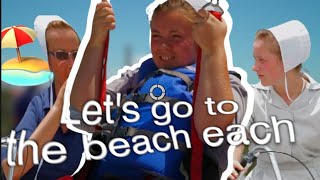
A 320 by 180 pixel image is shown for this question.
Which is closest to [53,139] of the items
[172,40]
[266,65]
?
[172,40]

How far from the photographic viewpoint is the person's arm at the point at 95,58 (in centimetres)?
147

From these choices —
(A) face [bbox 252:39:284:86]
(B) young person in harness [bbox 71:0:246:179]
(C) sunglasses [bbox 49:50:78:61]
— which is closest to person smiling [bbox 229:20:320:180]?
(A) face [bbox 252:39:284:86]

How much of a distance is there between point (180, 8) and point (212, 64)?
7.7 inches

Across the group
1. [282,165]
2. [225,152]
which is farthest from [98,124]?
[282,165]

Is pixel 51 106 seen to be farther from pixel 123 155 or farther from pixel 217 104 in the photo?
pixel 217 104

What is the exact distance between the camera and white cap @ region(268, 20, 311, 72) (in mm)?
1504

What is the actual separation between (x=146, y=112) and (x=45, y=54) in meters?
0.36

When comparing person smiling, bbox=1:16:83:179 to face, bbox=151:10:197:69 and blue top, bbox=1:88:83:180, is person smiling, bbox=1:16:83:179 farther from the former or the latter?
face, bbox=151:10:197:69

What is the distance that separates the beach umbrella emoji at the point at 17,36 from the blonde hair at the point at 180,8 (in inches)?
15.1

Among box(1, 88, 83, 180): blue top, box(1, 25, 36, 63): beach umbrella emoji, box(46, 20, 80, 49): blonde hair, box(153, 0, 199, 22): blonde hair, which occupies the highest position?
box(153, 0, 199, 22): blonde hair

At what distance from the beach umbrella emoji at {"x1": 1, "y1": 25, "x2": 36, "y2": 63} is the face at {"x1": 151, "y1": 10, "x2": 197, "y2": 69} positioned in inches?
14.8

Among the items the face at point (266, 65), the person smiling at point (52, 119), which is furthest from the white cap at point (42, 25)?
the face at point (266, 65)

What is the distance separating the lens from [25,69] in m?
1.55

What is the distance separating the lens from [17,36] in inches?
58.9
